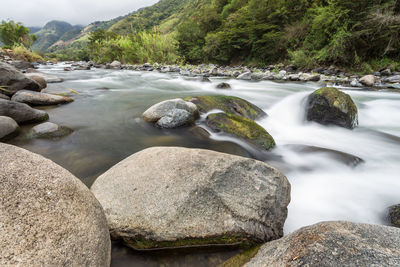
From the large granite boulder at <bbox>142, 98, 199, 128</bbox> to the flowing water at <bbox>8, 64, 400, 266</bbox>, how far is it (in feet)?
0.71

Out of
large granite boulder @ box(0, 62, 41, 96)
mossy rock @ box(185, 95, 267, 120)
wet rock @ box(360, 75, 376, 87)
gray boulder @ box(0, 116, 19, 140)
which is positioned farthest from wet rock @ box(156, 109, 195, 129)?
wet rock @ box(360, 75, 376, 87)

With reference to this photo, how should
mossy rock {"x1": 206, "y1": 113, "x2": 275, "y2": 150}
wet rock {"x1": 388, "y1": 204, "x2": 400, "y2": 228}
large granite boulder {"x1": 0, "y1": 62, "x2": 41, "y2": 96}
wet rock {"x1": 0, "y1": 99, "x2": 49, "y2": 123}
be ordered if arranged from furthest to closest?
large granite boulder {"x1": 0, "y1": 62, "x2": 41, "y2": 96} < wet rock {"x1": 0, "y1": 99, "x2": 49, "y2": 123} < mossy rock {"x1": 206, "y1": 113, "x2": 275, "y2": 150} < wet rock {"x1": 388, "y1": 204, "x2": 400, "y2": 228}

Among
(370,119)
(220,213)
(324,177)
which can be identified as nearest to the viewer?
(220,213)

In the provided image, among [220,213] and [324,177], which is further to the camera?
[324,177]

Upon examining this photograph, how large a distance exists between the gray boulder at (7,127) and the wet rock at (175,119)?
243 centimetres

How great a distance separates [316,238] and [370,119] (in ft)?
18.4

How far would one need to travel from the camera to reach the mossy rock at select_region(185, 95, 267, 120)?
4602 millimetres

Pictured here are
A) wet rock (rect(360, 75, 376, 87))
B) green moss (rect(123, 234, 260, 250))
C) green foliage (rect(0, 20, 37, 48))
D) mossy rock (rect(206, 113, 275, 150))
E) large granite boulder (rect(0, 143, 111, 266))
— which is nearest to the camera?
large granite boulder (rect(0, 143, 111, 266))

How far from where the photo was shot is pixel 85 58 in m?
45.6

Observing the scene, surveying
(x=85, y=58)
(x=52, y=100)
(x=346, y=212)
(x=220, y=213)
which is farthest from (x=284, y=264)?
(x=85, y=58)

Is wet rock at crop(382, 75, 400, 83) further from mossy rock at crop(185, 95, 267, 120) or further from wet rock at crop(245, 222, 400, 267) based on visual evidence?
wet rock at crop(245, 222, 400, 267)

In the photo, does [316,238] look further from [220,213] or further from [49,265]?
[49,265]

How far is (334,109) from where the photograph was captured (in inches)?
162

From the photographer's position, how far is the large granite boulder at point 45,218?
89cm
